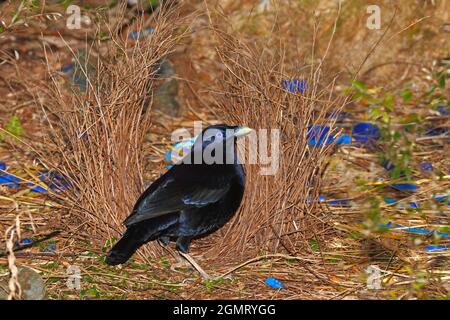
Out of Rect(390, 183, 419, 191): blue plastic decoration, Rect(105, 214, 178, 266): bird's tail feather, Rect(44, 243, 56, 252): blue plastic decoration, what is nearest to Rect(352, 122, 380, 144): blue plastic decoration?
Rect(390, 183, 419, 191): blue plastic decoration

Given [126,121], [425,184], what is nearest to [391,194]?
[425,184]

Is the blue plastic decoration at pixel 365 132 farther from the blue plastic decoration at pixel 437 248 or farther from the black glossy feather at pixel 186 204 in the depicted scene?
the black glossy feather at pixel 186 204

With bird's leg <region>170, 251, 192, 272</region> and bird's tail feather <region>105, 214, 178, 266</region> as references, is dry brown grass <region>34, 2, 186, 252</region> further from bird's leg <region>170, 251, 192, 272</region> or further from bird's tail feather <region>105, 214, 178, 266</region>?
bird's leg <region>170, 251, 192, 272</region>

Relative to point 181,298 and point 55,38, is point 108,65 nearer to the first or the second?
point 181,298

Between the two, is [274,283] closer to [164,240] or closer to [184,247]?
[184,247]

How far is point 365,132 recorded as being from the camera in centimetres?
702

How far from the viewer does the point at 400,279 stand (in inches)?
184

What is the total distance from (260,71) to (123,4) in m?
0.98

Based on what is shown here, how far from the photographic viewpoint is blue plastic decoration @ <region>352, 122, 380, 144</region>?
22.3ft

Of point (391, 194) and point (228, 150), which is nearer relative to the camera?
point (228, 150)

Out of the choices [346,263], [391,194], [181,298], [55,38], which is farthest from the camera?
[55,38]

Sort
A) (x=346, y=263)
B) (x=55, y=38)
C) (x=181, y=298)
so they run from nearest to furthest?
(x=181, y=298) → (x=346, y=263) → (x=55, y=38)

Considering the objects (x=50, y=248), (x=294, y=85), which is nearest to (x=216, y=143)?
(x=294, y=85)

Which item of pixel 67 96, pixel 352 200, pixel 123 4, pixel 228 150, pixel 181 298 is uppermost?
pixel 123 4
